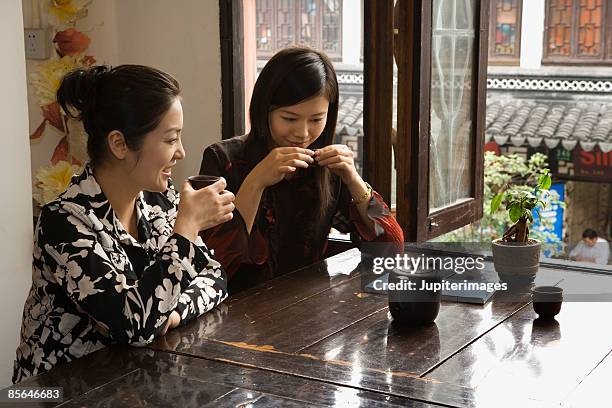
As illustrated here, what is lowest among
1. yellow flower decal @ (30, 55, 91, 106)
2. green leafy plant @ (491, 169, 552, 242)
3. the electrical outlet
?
green leafy plant @ (491, 169, 552, 242)

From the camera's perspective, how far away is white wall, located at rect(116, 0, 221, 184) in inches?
135

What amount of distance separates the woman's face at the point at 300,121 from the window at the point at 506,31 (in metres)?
5.87

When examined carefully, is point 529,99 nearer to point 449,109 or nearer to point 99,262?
point 449,109

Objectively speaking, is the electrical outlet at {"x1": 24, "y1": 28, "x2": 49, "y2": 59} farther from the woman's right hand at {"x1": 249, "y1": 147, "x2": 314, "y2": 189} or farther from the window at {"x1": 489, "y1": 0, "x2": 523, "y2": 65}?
the window at {"x1": 489, "y1": 0, "x2": 523, "y2": 65}

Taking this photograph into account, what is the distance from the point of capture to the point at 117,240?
5.91 ft

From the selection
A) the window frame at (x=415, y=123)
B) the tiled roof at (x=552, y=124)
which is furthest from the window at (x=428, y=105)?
the tiled roof at (x=552, y=124)

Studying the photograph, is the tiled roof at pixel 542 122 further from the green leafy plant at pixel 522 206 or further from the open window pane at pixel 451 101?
the green leafy plant at pixel 522 206

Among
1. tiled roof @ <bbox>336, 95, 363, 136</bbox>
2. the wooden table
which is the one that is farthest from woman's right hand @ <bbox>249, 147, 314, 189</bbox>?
tiled roof @ <bbox>336, 95, 363, 136</bbox>

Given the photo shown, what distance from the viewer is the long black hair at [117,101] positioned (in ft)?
6.00

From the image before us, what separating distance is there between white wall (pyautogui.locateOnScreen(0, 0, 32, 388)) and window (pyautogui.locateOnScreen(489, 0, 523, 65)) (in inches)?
242

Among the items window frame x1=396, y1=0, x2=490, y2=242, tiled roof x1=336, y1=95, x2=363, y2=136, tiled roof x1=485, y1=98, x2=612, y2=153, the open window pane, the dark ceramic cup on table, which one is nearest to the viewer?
the dark ceramic cup on table

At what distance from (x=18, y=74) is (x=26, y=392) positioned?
4.62 feet

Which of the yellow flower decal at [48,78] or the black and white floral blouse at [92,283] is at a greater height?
the yellow flower decal at [48,78]

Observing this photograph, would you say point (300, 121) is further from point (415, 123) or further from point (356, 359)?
point (356, 359)
